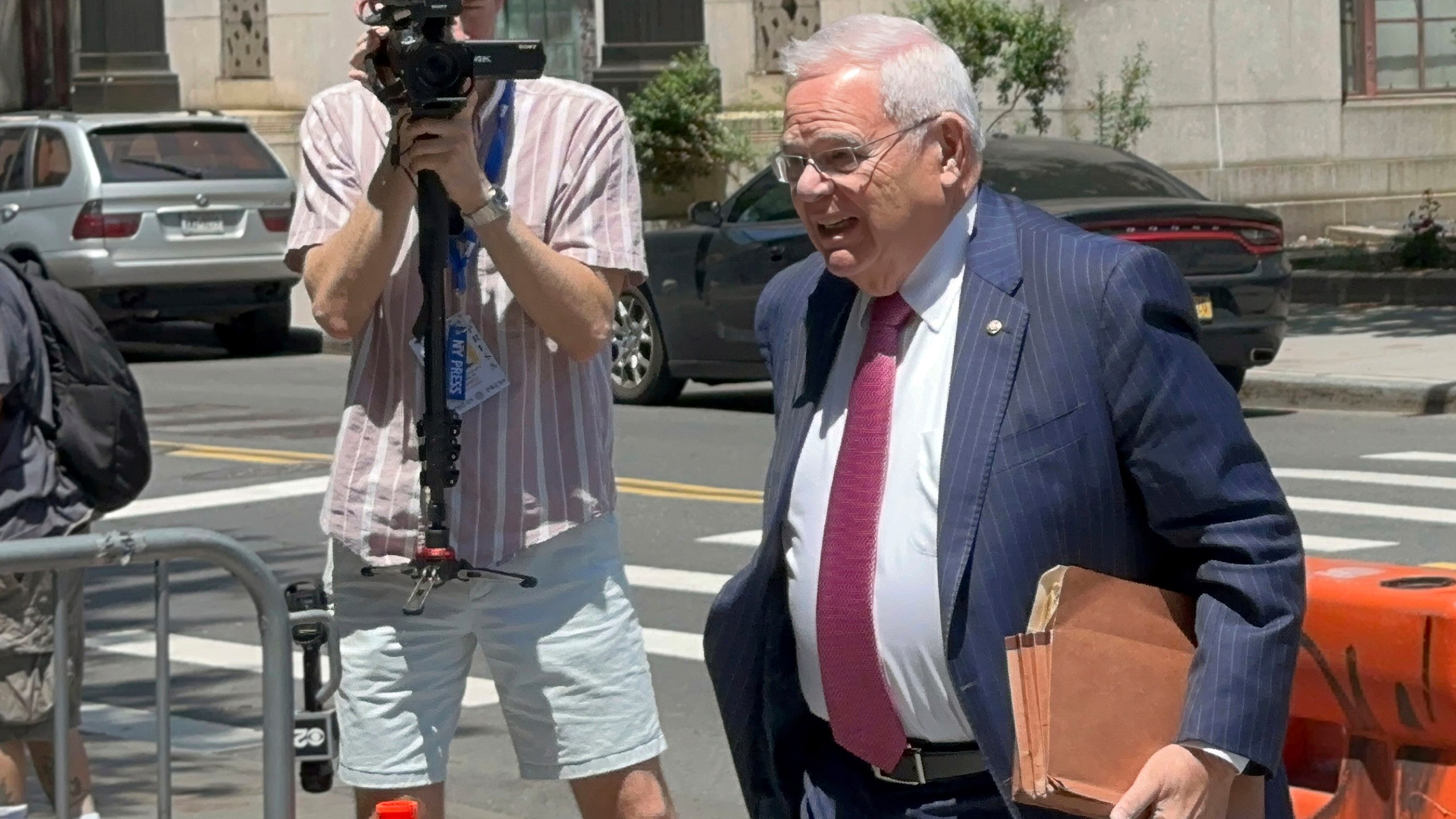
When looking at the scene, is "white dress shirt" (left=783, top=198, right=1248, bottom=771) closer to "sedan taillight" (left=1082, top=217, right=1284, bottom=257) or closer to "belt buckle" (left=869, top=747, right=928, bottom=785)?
"belt buckle" (left=869, top=747, right=928, bottom=785)

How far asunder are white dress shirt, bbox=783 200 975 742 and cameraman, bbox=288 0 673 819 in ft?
2.61

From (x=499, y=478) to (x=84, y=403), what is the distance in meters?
1.91

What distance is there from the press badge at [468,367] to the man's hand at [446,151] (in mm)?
301

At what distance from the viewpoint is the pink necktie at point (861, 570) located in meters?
3.27

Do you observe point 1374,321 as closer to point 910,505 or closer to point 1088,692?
point 910,505

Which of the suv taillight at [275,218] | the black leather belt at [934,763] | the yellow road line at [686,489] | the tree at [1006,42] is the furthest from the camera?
the tree at [1006,42]

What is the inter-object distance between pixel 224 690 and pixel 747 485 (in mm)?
4339

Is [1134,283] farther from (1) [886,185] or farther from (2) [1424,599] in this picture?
(2) [1424,599]

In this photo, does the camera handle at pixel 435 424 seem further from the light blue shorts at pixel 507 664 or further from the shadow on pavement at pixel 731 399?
the shadow on pavement at pixel 731 399

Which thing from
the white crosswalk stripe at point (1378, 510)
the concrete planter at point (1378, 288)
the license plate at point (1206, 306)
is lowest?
the white crosswalk stripe at point (1378, 510)

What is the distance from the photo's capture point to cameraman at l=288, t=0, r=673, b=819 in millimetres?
4117

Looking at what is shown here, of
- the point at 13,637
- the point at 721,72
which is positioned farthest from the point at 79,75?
the point at 13,637

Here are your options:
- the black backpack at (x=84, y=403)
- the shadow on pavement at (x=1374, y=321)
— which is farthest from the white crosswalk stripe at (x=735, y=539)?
the shadow on pavement at (x=1374, y=321)

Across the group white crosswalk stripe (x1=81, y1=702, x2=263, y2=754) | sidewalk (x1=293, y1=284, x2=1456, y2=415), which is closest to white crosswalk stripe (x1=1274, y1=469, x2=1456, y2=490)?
sidewalk (x1=293, y1=284, x2=1456, y2=415)
